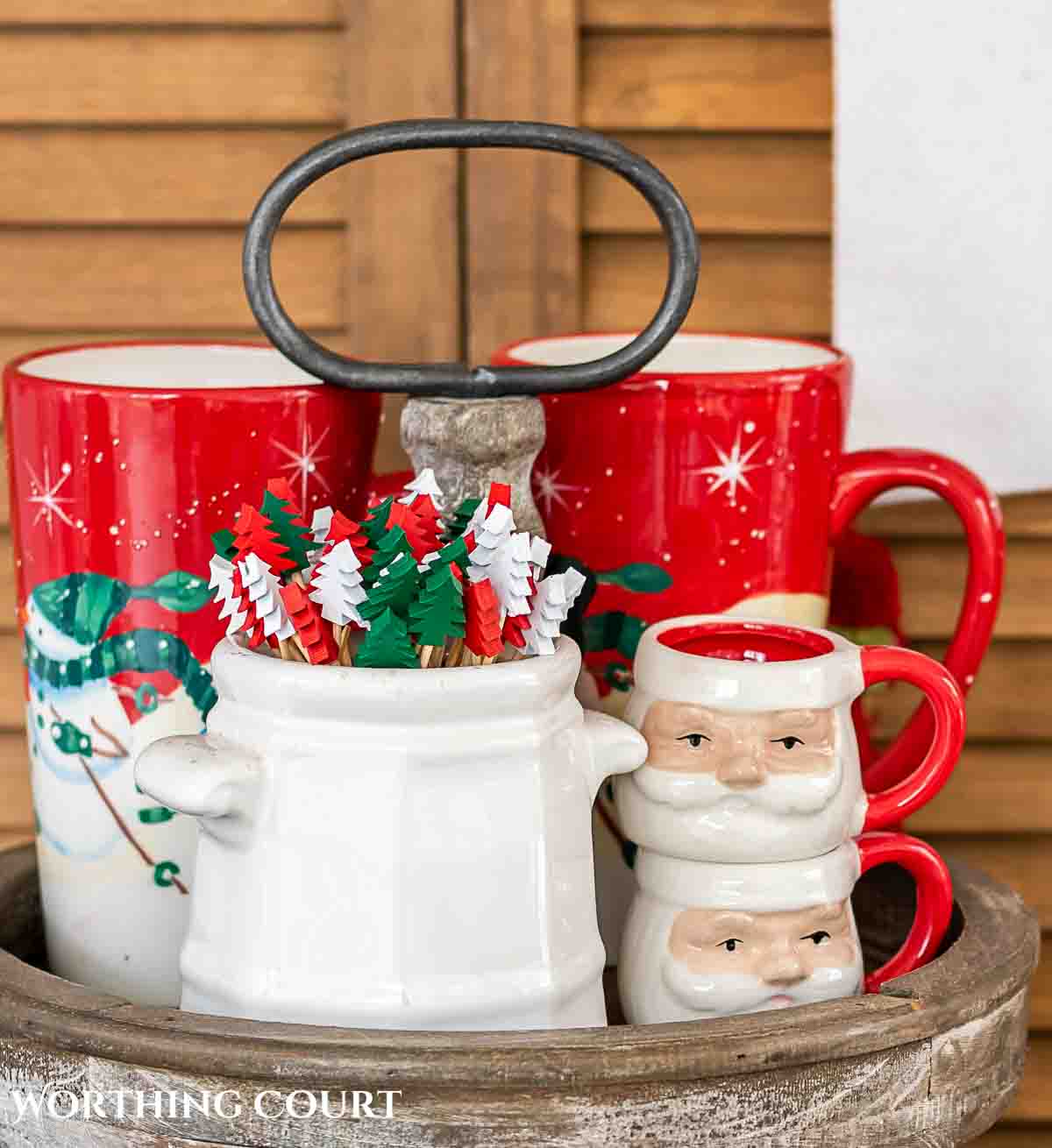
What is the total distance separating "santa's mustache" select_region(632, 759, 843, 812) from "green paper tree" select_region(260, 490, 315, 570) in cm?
14

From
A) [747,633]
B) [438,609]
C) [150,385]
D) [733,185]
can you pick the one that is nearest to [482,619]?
[438,609]

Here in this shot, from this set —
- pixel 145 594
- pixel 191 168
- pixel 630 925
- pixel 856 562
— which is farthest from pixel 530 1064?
pixel 191 168

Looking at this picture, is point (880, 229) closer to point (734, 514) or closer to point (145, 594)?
point (734, 514)

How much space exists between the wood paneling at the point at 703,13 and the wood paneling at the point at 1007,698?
319mm

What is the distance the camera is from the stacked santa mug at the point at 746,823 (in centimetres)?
53

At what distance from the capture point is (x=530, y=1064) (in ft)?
1.55

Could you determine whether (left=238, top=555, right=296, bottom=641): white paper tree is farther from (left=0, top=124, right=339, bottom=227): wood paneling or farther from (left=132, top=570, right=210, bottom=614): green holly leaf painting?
(left=0, top=124, right=339, bottom=227): wood paneling

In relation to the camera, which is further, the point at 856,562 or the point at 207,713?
the point at 856,562

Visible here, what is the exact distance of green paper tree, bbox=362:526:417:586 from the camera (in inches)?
19.7

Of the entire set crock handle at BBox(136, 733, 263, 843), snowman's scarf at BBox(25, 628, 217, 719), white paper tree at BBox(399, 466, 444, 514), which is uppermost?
white paper tree at BBox(399, 466, 444, 514)

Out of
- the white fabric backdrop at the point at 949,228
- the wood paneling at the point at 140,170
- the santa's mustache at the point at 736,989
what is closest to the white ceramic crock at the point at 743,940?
the santa's mustache at the point at 736,989

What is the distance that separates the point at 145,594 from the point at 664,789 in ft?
0.68

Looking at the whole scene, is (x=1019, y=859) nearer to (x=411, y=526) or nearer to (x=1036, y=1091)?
(x=1036, y=1091)

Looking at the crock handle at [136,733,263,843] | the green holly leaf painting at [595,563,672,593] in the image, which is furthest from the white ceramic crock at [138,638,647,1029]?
the green holly leaf painting at [595,563,672,593]
